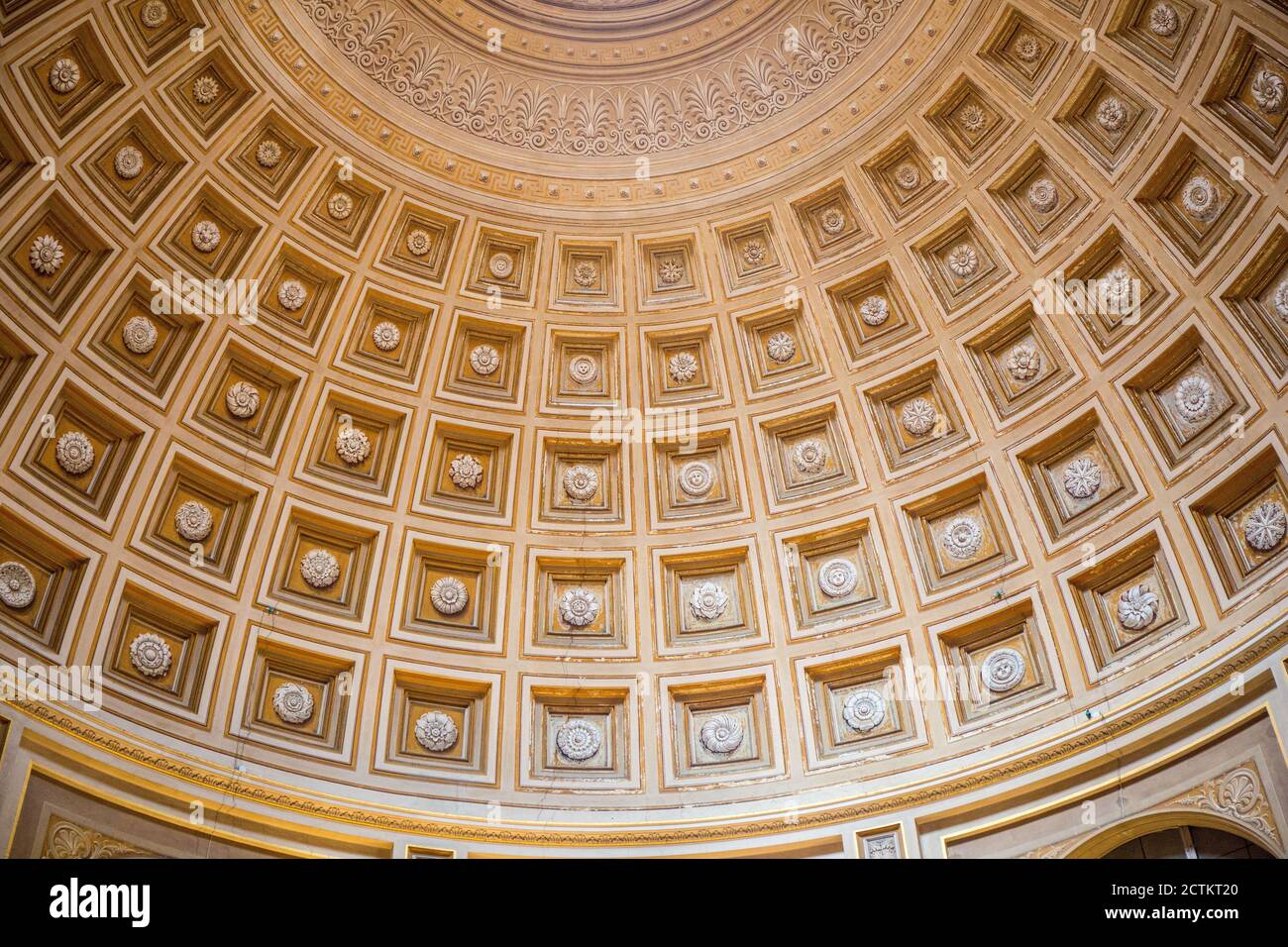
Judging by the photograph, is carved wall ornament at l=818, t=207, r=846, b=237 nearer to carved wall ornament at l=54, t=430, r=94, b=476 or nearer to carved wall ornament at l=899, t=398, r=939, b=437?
carved wall ornament at l=899, t=398, r=939, b=437

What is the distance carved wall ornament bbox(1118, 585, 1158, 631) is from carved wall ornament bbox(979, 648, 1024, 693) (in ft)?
4.91

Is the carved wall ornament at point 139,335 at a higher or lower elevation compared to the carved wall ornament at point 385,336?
lower

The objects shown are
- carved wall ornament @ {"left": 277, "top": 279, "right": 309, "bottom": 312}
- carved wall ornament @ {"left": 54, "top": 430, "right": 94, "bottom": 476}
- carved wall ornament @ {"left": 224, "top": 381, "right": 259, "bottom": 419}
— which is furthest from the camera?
carved wall ornament @ {"left": 277, "top": 279, "right": 309, "bottom": 312}

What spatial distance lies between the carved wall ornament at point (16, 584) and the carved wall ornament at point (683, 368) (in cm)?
980

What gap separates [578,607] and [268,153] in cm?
813

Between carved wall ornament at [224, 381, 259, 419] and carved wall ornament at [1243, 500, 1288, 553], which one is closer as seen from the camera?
carved wall ornament at [1243, 500, 1288, 553]

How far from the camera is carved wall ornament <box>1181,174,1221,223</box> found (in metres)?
16.6

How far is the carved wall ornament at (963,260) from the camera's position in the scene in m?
19.4

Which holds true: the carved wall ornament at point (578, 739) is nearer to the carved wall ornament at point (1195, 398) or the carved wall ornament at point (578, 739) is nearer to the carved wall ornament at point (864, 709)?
the carved wall ornament at point (864, 709)

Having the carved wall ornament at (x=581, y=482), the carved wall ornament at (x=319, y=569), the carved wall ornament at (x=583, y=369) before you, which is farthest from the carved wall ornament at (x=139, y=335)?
the carved wall ornament at (x=581, y=482)

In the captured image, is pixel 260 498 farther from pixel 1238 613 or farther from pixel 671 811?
pixel 1238 613

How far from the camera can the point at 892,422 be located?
65.2ft

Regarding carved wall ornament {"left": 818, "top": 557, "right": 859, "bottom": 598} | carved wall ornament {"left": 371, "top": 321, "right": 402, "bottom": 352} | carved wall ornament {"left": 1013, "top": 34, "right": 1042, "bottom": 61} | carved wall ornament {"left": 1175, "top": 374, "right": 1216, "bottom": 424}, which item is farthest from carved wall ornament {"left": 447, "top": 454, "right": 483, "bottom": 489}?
carved wall ornament {"left": 1175, "top": 374, "right": 1216, "bottom": 424}
